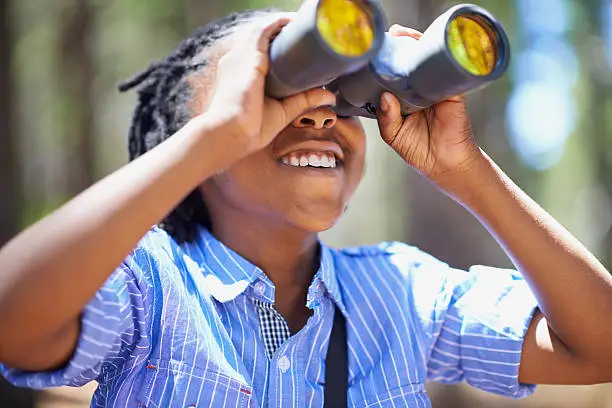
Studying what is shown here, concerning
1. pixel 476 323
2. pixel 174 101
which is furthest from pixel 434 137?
pixel 174 101

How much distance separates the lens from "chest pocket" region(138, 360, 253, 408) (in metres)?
1.71

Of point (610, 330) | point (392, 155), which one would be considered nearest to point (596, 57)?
point (392, 155)

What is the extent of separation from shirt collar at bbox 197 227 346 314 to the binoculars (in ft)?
1.72

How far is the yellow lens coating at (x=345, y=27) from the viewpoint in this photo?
57.9 inches

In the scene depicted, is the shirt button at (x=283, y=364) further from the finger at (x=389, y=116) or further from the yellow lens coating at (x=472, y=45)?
the yellow lens coating at (x=472, y=45)

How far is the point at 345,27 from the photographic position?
4.96 feet

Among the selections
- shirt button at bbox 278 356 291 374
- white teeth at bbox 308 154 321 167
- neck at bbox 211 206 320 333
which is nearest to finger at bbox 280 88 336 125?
white teeth at bbox 308 154 321 167

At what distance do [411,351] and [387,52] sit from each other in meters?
0.79

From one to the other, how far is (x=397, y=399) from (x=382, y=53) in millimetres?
865

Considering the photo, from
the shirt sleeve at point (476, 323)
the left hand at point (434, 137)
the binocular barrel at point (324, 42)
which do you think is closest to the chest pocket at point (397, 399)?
the shirt sleeve at point (476, 323)

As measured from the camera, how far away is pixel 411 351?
197cm

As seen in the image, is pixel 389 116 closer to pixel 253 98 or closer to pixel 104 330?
pixel 253 98

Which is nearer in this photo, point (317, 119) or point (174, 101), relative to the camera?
point (317, 119)

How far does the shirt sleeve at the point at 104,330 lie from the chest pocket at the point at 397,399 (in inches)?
23.1
